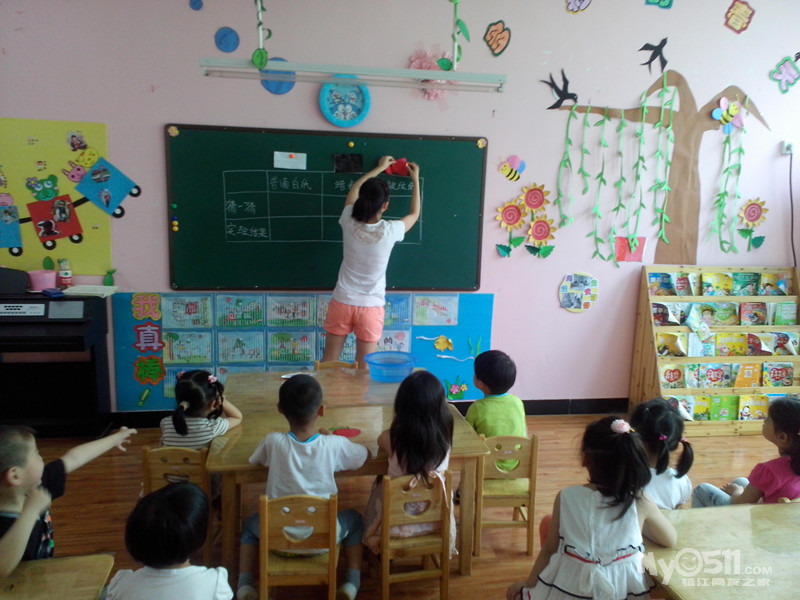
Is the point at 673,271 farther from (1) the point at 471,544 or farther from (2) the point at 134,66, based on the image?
(2) the point at 134,66

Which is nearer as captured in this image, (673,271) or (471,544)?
(471,544)

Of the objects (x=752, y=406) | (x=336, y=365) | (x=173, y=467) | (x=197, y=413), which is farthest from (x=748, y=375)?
(x=173, y=467)

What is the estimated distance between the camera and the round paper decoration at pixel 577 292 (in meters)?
4.45

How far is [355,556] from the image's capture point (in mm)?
2396

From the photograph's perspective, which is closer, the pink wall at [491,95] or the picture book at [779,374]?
the pink wall at [491,95]

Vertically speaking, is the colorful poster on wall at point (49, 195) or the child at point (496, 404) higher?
the colorful poster on wall at point (49, 195)

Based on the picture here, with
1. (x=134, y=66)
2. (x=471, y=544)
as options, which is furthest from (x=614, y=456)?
(x=134, y=66)

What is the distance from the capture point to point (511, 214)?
4.25m

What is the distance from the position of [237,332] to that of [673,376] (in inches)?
127

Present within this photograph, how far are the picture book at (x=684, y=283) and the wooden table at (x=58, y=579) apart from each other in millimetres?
4226

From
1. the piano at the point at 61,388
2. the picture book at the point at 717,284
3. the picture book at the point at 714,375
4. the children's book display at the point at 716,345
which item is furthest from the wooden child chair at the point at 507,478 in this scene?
the picture book at the point at 717,284

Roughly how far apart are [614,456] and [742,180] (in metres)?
3.73

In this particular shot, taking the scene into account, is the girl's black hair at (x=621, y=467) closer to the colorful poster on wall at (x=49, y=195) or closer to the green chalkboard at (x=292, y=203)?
the green chalkboard at (x=292, y=203)

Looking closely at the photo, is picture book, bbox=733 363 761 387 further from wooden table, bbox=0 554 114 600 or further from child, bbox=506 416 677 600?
wooden table, bbox=0 554 114 600
